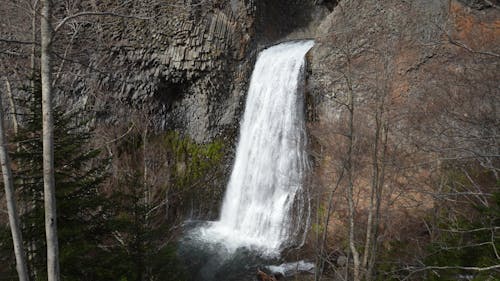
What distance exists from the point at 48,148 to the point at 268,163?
12250 millimetres

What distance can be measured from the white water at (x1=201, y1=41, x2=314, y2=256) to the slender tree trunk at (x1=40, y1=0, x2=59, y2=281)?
10.2m

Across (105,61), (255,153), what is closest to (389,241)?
(255,153)

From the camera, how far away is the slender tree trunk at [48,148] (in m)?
4.52

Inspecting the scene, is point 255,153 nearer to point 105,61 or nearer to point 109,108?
point 109,108

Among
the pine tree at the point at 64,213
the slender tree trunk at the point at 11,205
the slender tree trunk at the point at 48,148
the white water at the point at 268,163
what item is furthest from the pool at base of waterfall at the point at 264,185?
the slender tree trunk at the point at 48,148

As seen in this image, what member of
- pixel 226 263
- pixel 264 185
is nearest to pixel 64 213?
pixel 226 263

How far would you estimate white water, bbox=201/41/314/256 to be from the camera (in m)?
15.0

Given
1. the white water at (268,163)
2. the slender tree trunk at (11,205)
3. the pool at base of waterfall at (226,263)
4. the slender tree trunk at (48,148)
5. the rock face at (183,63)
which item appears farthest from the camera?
the rock face at (183,63)

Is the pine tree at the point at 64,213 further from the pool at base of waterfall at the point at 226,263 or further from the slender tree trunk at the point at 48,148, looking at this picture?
the pool at base of waterfall at the point at 226,263

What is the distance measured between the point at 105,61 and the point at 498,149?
16.5 metres

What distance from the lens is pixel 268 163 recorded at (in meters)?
16.3

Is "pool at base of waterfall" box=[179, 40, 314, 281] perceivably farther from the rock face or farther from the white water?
the rock face

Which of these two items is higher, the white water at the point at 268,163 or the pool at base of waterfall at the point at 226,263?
the white water at the point at 268,163

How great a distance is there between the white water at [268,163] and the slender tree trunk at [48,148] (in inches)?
403
